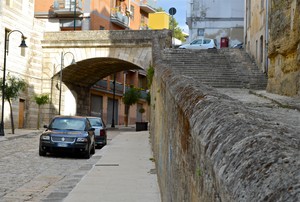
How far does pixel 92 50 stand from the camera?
113 ft

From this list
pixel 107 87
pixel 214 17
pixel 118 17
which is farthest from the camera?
pixel 214 17

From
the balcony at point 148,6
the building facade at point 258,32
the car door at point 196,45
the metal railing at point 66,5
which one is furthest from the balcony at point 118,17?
the building facade at point 258,32

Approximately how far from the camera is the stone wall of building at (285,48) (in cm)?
1073

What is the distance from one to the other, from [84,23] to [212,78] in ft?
75.3

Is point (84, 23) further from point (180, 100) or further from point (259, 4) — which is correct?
point (180, 100)

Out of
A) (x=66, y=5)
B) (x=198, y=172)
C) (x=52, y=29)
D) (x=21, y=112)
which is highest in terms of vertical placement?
(x=66, y=5)

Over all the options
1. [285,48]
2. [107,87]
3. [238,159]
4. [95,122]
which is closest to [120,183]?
[285,48]

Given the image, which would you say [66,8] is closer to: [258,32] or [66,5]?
[66,5]

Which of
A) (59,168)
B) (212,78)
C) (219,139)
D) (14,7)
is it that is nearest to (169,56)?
(212,78)

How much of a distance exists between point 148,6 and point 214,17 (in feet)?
28.5

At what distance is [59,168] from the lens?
13477mm

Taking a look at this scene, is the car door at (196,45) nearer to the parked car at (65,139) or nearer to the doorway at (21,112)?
the doorway at (21,112)

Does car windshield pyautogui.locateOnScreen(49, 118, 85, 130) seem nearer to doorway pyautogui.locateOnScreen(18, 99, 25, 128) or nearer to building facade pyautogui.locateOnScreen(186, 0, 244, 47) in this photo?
doorway pyautogui.locateOnScreen(18, 99, 25, 128)

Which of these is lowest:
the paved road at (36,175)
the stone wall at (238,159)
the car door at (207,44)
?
the paved road at (36,175)
